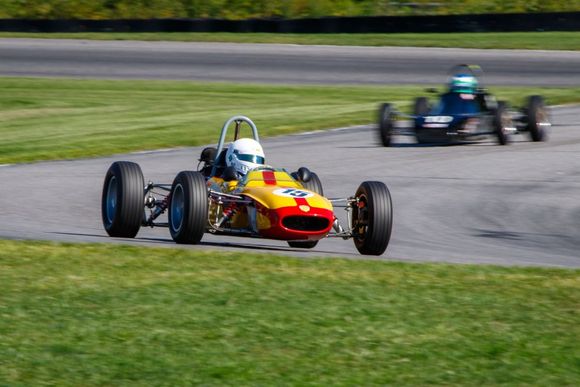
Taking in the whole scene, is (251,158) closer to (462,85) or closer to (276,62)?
(462,85)

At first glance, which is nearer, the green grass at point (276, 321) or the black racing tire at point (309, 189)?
the green grass at point (276, 321)

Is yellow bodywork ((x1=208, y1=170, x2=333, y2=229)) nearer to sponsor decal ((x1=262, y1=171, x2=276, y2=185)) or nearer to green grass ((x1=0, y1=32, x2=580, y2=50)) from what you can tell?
sponsor decal ((x1=262, y1=171, x2=276, y2=185))

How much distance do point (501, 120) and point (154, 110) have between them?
8661 mm

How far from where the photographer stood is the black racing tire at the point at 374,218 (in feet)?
35.4

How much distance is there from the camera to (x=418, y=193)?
15711 mm

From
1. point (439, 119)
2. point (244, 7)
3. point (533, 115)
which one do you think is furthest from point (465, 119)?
point (244, 7)

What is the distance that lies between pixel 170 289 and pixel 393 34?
33.3 meters

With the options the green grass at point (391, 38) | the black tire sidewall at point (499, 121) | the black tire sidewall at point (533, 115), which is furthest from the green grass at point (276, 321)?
the green grass at point (391, 38)

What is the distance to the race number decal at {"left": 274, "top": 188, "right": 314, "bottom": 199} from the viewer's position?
10750 millimetres

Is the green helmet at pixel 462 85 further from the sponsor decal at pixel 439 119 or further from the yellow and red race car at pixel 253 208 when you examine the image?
the yellow and red race car at pixel 253 208

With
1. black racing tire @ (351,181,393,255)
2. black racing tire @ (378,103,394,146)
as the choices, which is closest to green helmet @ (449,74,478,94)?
black racing tire @ (378,103,394,146)

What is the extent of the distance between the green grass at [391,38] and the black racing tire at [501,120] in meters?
17.0

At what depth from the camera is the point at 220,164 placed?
12.3 meters

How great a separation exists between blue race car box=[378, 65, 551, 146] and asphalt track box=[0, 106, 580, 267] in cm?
29
